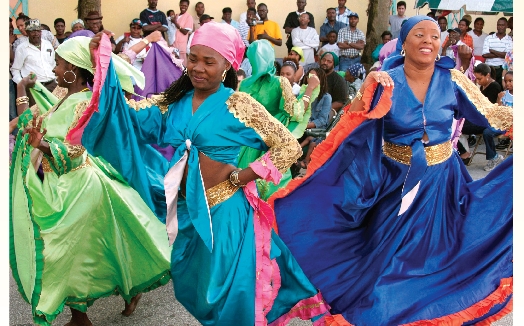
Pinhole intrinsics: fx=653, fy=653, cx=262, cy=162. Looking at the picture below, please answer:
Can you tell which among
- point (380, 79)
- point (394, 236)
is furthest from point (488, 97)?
point (380, 79)

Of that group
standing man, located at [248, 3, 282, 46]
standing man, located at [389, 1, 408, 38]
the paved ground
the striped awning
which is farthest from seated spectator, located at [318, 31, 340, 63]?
the paved ground

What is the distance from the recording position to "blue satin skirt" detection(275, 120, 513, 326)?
3730 mm

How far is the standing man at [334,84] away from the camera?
10289 millimetres

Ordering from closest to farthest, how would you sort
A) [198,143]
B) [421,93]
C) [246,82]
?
1. [198,143]
2. [421,93]
3. [246,82]

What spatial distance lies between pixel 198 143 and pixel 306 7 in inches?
507

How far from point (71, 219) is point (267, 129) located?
1535mm

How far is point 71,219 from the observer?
165 inches

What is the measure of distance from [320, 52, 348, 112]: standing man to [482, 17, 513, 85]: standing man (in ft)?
14.0

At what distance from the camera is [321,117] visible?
9289 millimetres

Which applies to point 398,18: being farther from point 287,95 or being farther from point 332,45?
point 287,95

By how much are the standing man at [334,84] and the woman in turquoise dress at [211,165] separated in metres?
6.74

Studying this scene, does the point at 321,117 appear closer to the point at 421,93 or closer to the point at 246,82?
the point at 246,82

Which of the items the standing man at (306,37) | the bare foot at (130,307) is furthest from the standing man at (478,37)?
the bare foot at (130,307)
